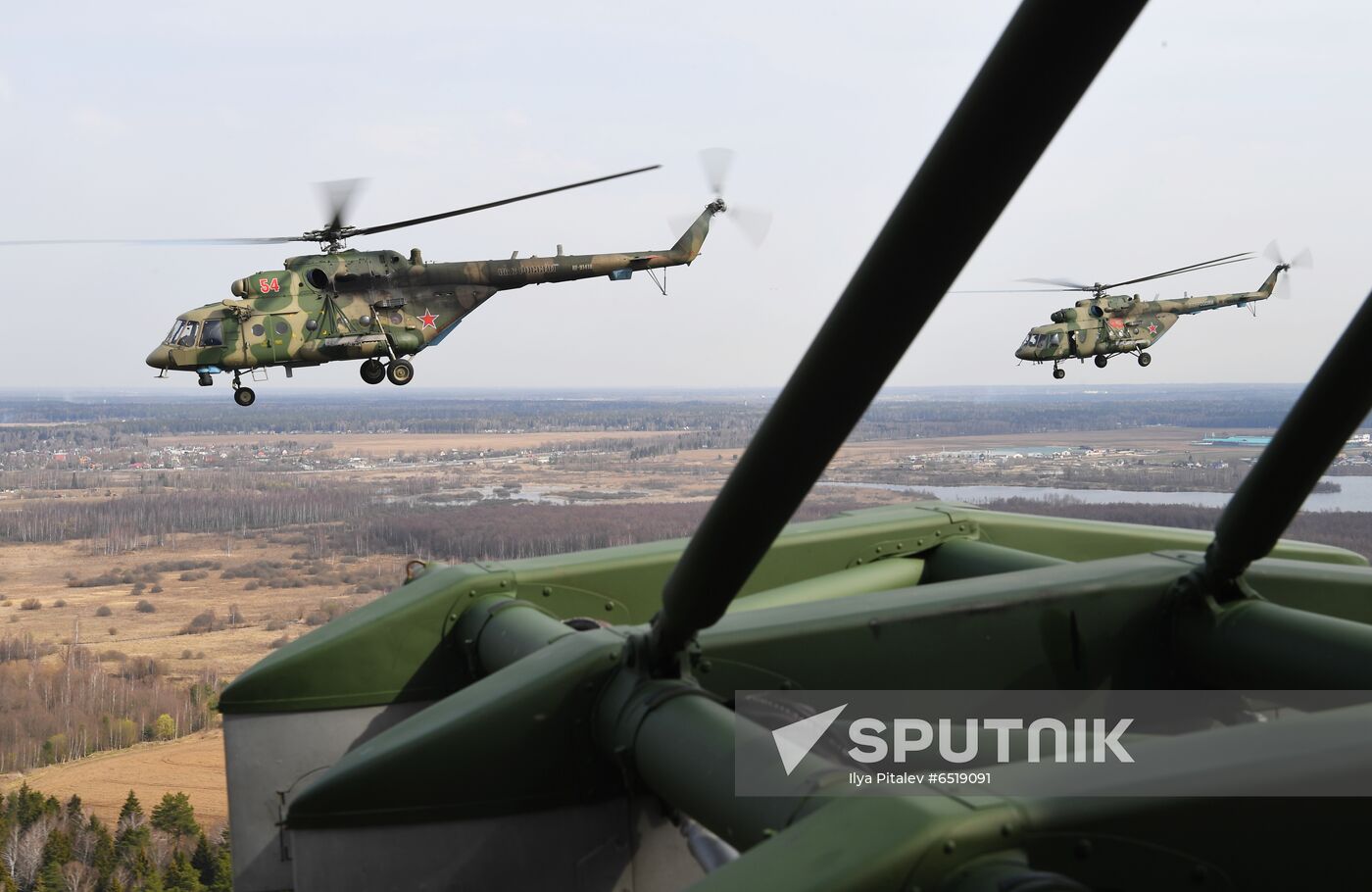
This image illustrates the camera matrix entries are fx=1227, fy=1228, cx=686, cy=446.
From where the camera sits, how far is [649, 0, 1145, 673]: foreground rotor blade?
1.13 m

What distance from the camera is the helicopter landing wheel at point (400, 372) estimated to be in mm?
11945

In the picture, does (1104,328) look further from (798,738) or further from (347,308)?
(798,738)

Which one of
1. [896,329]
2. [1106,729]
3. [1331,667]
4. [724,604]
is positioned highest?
[896,329]

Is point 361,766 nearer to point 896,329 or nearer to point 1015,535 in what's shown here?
point 896,329

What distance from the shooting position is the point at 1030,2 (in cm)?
112

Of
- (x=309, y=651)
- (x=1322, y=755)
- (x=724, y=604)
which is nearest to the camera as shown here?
(x=1322, y=755)

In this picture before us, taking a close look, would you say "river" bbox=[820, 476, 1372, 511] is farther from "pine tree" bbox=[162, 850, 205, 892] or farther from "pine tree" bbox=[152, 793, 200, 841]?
"pine tree" bbox=[152, 793, 200, 841]

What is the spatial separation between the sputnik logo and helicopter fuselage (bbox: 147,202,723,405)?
10.7 metres

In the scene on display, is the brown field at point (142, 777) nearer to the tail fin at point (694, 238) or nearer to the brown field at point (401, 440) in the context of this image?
the brown field at point (401, 440)

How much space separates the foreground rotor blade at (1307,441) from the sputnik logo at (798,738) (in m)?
0.98

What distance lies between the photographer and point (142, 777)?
21.5 metres

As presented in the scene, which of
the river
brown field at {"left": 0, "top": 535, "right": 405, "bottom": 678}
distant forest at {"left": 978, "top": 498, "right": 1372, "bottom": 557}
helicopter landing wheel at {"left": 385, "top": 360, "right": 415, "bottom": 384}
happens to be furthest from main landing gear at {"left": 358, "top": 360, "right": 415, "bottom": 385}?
distant forest at {"left": 978, "top": 498, "right": 1372, "bottom": 557}

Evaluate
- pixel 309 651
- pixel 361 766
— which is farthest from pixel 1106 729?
pixel 309 651

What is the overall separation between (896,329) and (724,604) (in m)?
0.77
